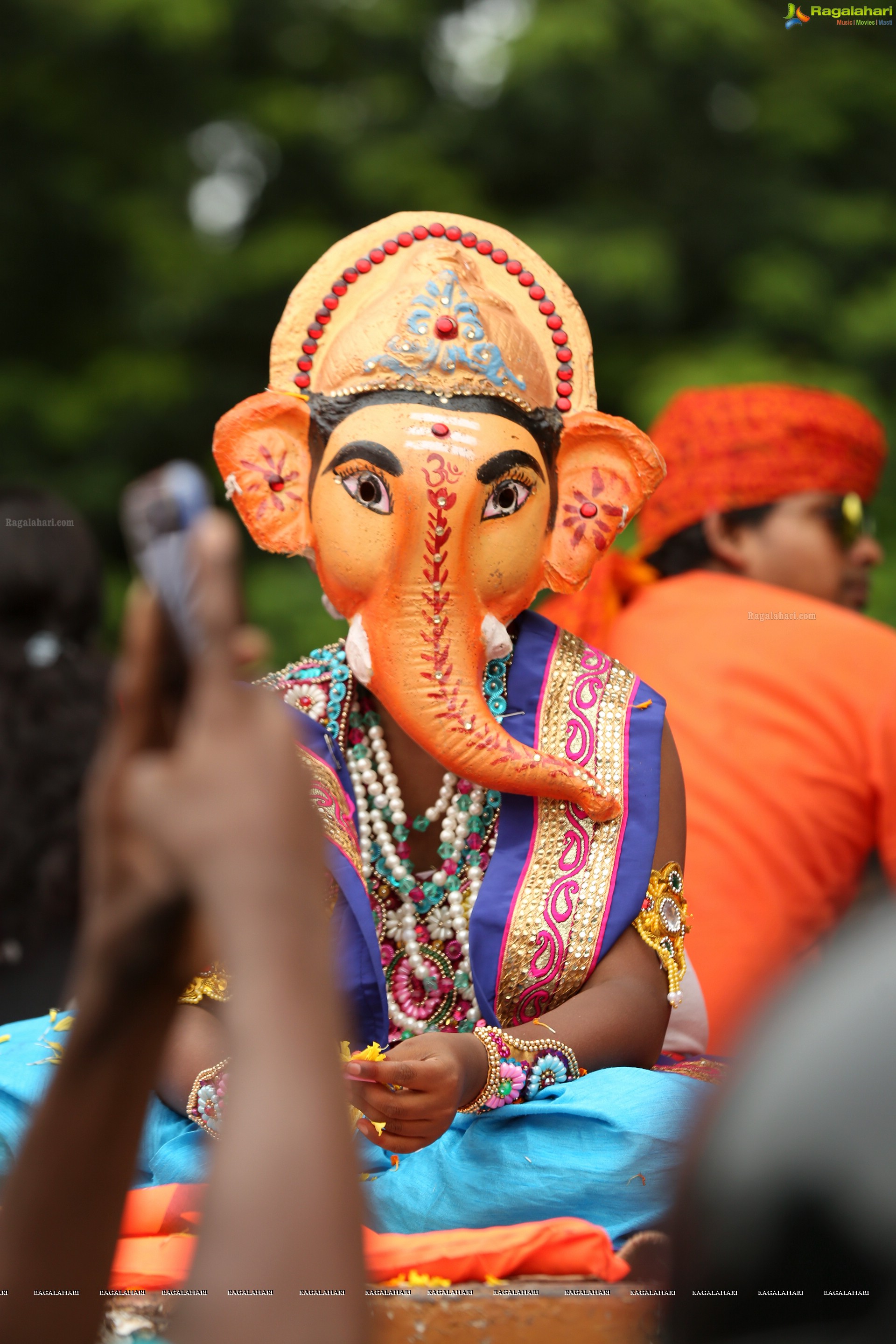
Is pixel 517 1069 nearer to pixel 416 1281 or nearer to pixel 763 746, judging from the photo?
pixel 416 1281

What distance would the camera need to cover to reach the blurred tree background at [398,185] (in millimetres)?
5719

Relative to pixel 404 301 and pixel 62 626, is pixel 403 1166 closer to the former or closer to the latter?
pixel 404 301

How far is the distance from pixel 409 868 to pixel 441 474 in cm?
49

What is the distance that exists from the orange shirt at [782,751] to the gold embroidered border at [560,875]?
2.64 feet

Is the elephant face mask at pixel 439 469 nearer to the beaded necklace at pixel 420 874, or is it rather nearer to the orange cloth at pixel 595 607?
the beaded necklace at pixel 420 874

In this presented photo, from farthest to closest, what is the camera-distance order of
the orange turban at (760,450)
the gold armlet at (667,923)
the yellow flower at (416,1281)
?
the orange turban at (760,450) → the gold armlet at (667,923) → the yellow flower at (416,1281)

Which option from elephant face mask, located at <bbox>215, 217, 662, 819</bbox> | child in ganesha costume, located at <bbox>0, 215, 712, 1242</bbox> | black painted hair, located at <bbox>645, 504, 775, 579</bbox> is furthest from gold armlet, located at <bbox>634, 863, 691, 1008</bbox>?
black painted hair, located at <bbox>645, 504, 775, 579</bbox>

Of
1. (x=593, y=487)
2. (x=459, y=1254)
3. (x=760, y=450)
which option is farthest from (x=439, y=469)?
(x=760, y=450)

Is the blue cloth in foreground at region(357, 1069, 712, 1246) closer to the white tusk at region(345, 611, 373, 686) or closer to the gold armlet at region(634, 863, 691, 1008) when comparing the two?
the gold armlet at region(634, 863, 691, 1008)

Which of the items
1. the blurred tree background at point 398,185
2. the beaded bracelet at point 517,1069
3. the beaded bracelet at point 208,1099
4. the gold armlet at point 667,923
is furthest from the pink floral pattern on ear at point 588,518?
the blurred tree background at point 398,185

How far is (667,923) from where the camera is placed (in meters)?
1.85

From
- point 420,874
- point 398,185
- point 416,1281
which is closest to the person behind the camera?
point 416,1281

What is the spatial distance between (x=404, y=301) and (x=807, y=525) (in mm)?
1558

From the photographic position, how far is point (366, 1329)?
2.40 feet
